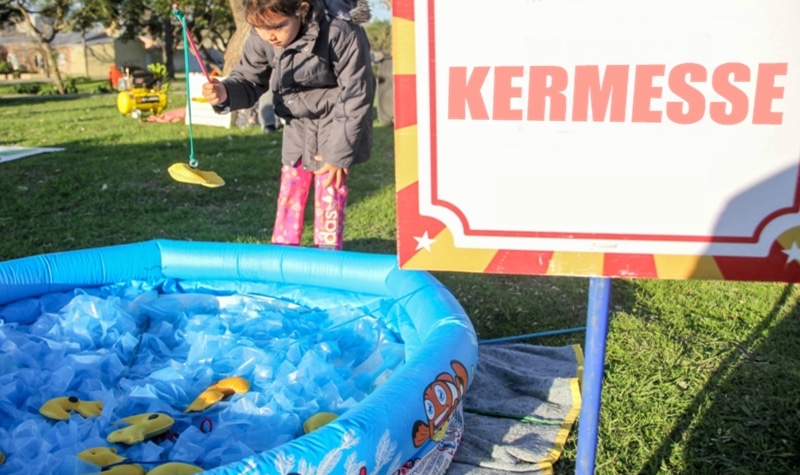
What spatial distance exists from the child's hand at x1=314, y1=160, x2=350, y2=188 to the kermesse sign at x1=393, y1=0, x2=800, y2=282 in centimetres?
176

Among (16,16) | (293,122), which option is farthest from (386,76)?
(16,16)

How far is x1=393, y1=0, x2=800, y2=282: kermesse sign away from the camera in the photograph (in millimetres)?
1297

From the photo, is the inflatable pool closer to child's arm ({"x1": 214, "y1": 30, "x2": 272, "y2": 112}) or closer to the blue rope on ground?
the blue rope on ground

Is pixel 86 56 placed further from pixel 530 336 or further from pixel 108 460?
pixel 108 460

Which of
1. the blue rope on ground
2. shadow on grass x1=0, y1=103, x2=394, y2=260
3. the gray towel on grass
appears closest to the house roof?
shadow on grass x1=0, y1=103, x2=394, y2=260

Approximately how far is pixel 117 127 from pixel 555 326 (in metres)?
9.03

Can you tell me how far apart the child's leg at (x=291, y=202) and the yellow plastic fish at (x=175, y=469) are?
68.5 inches

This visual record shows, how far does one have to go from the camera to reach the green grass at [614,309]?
236 cm

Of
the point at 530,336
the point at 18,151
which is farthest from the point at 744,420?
the point at 18,151

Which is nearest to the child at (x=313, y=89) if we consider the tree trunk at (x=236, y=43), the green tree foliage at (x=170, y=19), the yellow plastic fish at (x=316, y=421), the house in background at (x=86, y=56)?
the yellow plastic fish at (x=316, y=421)

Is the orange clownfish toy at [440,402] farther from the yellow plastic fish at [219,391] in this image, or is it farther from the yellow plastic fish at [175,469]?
the yellow plastic fish at [219,391]

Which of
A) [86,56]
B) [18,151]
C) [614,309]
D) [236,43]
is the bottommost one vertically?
[614,309]

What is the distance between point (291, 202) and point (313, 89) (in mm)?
571

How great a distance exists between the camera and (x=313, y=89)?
3.19m
